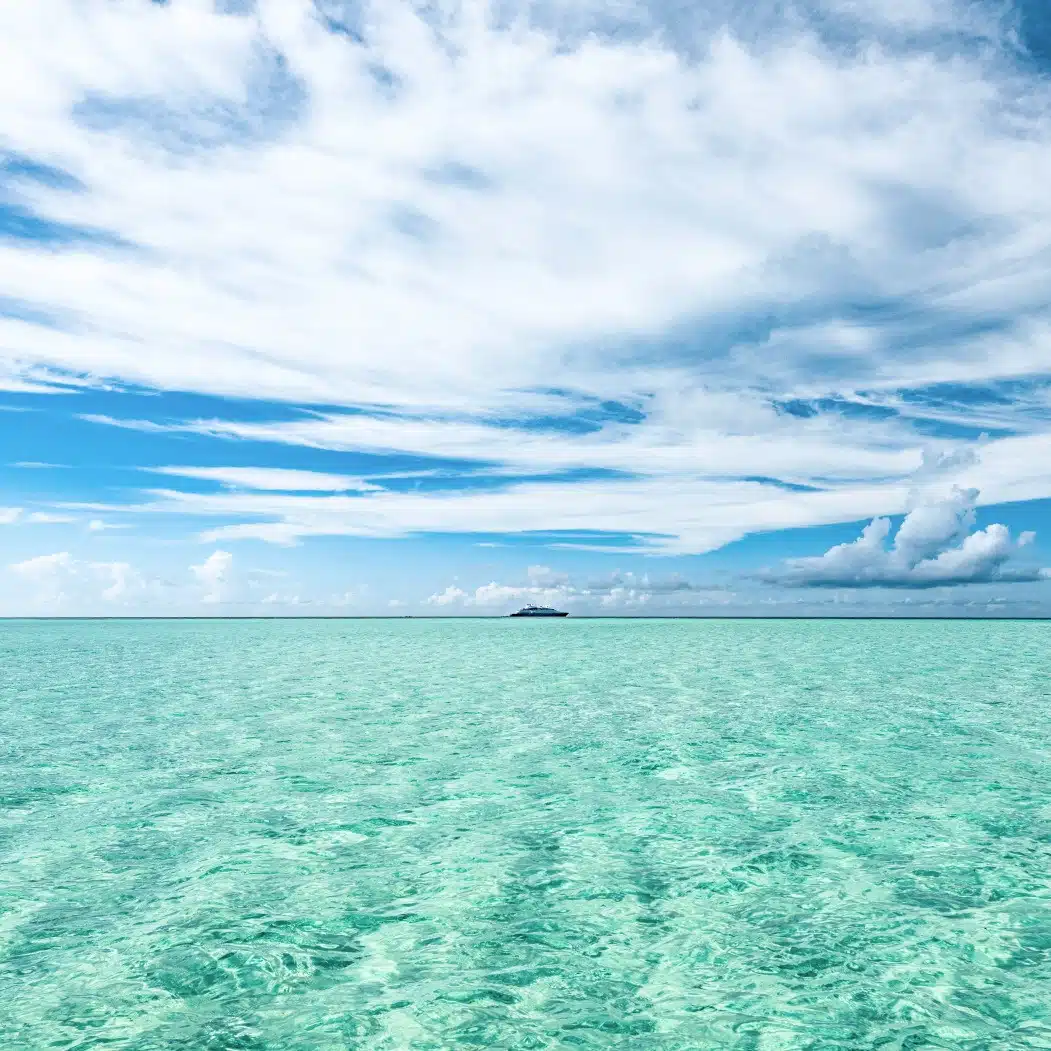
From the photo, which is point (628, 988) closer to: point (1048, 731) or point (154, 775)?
point (154, 775)

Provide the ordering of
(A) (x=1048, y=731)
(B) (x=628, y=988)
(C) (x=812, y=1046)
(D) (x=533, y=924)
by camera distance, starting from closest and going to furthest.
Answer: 1. (C) (x=812, y=1046)
2. (B) (x=628, y=988)
3. (D) (x=533, y=924)
4. (A) (x=1048, y=731)

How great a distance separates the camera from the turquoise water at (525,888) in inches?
378

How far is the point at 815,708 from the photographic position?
39.8 meters

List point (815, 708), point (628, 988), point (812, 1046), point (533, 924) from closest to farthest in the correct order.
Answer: point (812, 1046), point (628, 988), point (533, 924), point (815, 708)

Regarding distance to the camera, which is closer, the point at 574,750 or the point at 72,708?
the point at 574,750

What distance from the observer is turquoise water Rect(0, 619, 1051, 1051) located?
31.5 ft

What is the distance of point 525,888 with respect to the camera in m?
13.9

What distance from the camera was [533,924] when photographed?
12.3m

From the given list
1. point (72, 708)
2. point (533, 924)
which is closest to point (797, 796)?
point (533, 924)

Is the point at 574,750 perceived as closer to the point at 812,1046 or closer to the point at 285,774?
the point at 285,774

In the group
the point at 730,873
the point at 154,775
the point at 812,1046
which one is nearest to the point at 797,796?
the point at 730,873

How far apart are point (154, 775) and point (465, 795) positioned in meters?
9.63

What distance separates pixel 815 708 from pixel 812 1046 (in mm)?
32929

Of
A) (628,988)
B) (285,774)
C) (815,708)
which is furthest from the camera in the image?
(815,708)
